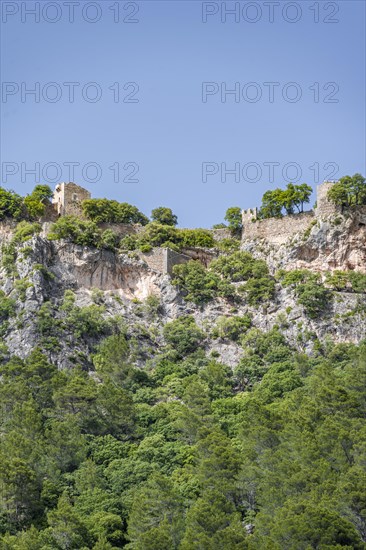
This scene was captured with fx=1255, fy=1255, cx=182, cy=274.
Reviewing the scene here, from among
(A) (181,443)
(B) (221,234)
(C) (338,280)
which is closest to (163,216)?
(B) (221,234)

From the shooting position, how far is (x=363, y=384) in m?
74.6

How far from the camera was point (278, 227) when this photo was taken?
320 ft

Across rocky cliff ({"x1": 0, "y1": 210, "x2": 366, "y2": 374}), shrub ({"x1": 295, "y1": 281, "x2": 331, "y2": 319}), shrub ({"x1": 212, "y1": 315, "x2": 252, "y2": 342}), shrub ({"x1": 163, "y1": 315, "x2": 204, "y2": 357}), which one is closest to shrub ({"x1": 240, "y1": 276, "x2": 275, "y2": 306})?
rocky cliff ({"x1": 0, "y1": 210, "x2": 366, "y2": 374})

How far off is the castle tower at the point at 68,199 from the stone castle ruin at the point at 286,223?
43.6ft

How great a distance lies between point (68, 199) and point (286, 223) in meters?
17.1

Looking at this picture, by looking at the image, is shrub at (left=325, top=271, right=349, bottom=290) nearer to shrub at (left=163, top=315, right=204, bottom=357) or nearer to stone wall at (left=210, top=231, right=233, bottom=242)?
shrub at (left=163, top=315, right=204, bottom=357)

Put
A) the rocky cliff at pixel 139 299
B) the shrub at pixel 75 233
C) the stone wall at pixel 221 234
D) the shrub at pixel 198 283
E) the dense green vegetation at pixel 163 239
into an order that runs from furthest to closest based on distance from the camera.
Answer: the stone wall at pixel 221 234, the dense green vegetation at pixel 163 239, the shrub at pixel 75 233, the shrub at pixel 198 283, the rocky cliff at pixel 139 299

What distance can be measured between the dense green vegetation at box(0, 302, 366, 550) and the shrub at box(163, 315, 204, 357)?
0.31 feet

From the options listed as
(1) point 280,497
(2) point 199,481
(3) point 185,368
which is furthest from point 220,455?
(3) point 185,368

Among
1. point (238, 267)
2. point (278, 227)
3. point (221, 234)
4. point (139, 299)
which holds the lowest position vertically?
point (139, 299)

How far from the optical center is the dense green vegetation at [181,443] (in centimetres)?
6141

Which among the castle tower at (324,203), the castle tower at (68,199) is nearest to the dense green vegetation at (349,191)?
the castle tower at (324,203)

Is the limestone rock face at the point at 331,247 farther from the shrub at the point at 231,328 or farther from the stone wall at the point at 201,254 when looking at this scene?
the shrub at the point at 231,328

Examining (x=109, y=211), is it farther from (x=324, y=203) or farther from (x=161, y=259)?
(x=324, y=203)
